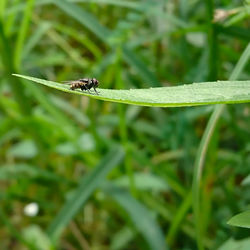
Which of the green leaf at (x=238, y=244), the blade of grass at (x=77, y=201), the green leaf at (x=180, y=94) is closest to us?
the green leaf at (x=180, y=94)

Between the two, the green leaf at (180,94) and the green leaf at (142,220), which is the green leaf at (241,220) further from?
the green leaf at (142,220)

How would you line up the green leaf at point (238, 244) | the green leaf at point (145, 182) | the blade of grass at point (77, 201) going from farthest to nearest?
the green leaf at point (145, 182) → the blade of grass at point (77, 201) → the green leaf at point (238, 244)

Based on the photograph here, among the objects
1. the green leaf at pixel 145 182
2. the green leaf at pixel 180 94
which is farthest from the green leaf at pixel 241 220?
the green leaf at pixel 145 182

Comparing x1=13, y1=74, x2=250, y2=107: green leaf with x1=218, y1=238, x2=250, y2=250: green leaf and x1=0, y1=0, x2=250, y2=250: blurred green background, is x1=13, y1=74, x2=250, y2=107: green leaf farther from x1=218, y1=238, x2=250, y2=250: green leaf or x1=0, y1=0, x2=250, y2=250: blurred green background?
x1=0, y1=0, x2=250, y2=250: blurred green background

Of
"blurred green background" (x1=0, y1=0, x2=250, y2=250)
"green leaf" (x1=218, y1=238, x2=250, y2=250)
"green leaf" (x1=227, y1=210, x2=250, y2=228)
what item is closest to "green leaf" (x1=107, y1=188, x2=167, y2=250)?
"blurred green background" (x1=0, y1=0, x2=250, y2=250)

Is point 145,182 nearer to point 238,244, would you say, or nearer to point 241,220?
point 238,244
